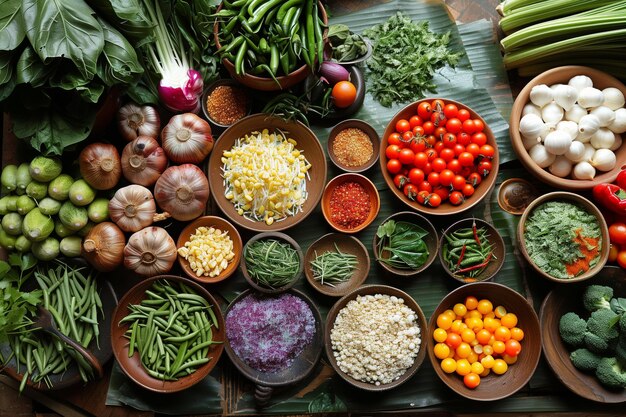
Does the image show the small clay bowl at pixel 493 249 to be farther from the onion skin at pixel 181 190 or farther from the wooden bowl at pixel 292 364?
the onion skin at pixel 181 190

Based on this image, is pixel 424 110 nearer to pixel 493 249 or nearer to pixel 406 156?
pixel 406 156

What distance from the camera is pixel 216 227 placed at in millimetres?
3193


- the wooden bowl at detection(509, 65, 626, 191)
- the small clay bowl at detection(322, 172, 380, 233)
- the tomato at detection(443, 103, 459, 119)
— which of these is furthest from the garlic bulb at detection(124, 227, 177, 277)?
the wooden bowl at detection(509, 65, 626, 191)

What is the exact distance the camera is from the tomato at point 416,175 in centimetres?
317

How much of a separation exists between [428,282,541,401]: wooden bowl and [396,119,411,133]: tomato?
3.02 ft

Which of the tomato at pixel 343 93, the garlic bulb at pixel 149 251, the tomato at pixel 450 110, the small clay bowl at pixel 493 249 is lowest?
the small clay bowl at pixel 493 249

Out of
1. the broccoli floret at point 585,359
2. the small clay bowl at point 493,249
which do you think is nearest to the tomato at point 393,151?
the small clay bowl at point 493,249

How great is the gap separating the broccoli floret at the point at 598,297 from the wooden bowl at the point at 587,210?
3.8 inches

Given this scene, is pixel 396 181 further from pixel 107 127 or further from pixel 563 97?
pixel 107 127

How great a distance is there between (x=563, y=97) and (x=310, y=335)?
1.90 metres

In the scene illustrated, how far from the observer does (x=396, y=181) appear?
322 cm

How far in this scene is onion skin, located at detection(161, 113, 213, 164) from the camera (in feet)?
10.1

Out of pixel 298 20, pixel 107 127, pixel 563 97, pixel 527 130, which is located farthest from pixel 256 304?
pixel 563 97

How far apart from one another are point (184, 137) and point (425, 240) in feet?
4.69
